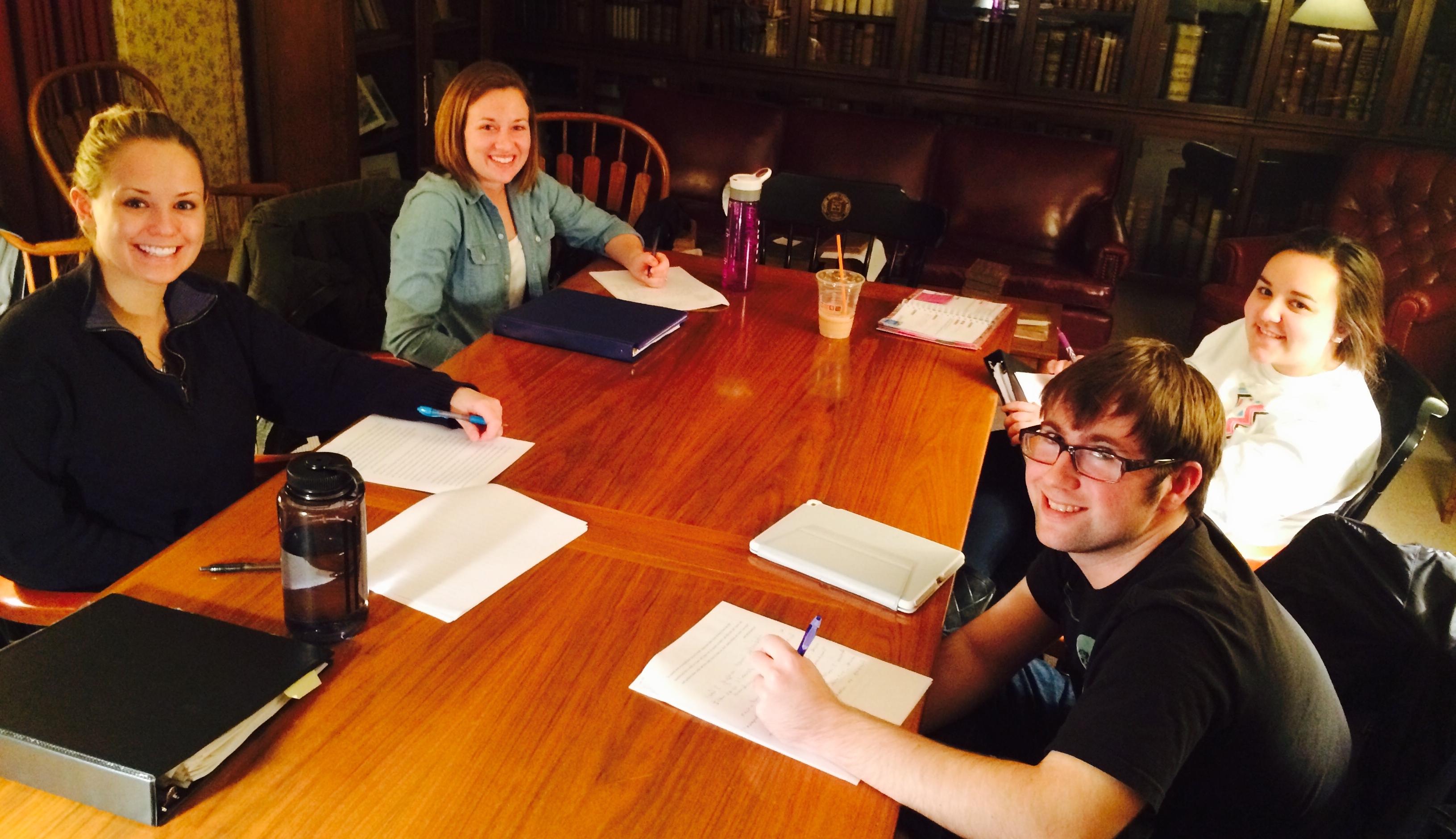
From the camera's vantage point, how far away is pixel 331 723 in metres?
1.05

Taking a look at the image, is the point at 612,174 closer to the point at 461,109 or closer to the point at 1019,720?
the point at 461,109

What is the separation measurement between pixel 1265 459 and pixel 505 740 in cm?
138

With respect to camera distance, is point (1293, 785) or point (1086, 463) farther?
point (1086, 463)

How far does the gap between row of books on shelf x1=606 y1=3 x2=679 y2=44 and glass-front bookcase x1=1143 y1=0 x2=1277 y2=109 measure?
2054 millimetres

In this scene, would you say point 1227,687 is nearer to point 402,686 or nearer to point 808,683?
point 808,683

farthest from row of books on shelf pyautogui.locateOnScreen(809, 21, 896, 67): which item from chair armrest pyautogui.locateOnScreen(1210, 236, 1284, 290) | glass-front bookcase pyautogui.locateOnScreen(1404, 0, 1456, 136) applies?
glass-front bookcase pyautogui.locateOnScreen(1404, 0, 1456, 136)

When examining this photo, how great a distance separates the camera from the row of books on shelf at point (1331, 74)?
447 cm

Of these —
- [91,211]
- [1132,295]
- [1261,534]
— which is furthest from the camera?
[1132,295]

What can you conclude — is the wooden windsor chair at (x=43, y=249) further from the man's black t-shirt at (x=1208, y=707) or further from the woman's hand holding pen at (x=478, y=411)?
the man's black t-shirt at (x=1208, y=707)

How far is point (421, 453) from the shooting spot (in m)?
1.59

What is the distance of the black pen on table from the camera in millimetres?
1254

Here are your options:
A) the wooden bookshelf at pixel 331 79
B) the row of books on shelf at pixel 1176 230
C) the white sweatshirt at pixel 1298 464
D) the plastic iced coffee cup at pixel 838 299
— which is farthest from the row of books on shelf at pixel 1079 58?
the white sweatshirt at pixel 1298 464

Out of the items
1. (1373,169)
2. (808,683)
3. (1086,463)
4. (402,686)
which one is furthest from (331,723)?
(1373,169)

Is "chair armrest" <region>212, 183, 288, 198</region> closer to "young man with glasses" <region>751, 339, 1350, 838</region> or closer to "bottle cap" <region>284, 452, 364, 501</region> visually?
"bottle cap" <region>284, 452, 364, 501</region>
